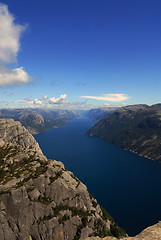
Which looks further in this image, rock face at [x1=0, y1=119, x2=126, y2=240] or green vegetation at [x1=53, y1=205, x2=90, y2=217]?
green vegetation at [x1=53, y1=205, x2=90, y2=217]

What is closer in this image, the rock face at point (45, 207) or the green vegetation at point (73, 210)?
the rock face at point (45, 207)

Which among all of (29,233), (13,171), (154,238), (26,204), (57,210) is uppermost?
(154,238)

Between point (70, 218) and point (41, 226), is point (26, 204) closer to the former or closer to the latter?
point (41, 226)

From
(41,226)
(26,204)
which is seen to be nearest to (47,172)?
(26,204)

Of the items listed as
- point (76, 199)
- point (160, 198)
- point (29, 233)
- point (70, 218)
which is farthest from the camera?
point (160, 198)

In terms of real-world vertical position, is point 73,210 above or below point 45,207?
below

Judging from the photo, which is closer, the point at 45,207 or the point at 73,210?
the point at 45,207

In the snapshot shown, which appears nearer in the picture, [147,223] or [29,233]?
[29,233]

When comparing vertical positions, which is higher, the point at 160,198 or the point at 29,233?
the point at 29,233
